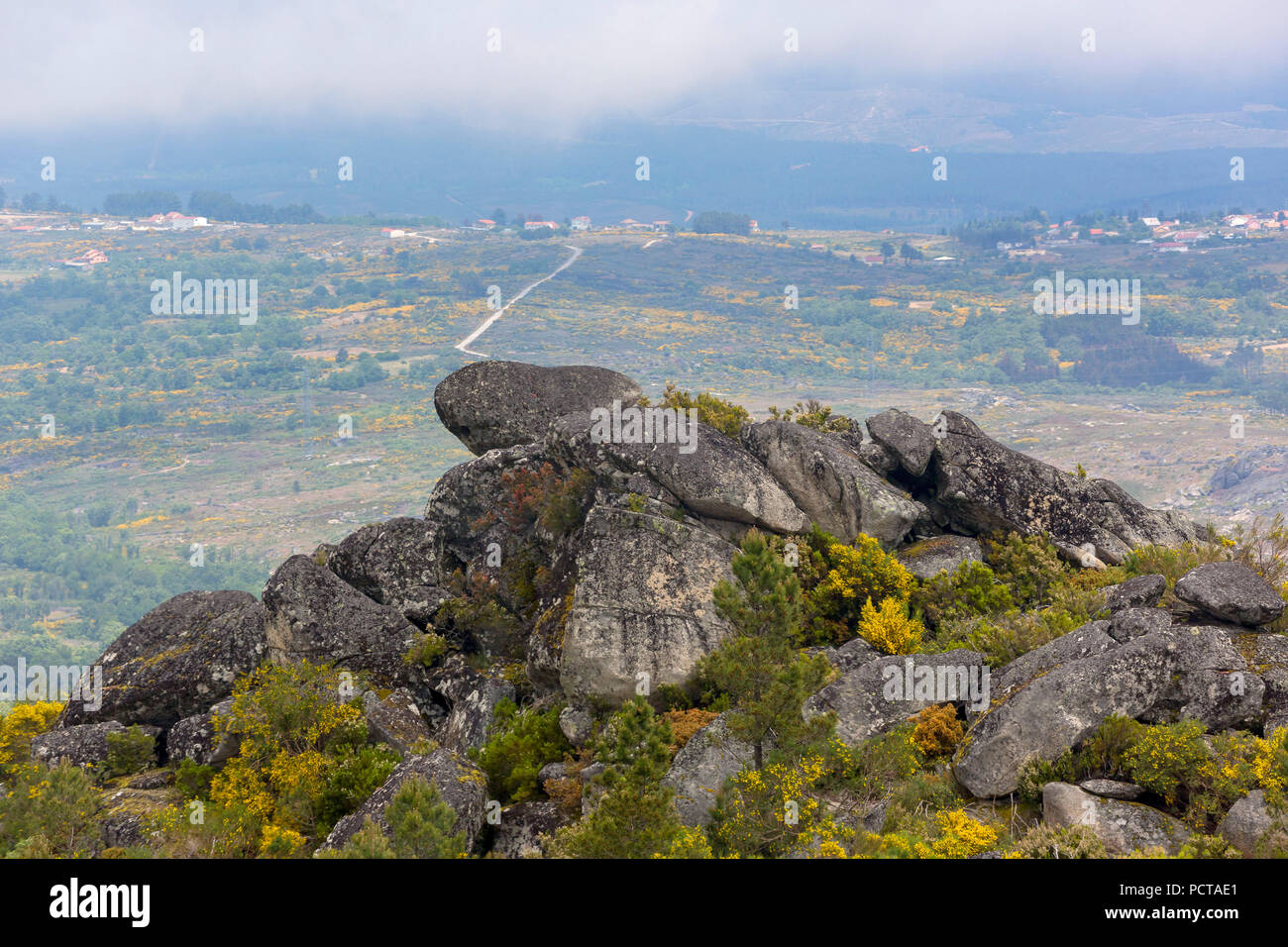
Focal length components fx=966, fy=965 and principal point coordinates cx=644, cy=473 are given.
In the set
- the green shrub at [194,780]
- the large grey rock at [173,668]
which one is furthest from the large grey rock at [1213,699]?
the large grey rock at [173,668]

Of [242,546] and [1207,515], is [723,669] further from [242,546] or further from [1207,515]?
[242,546]

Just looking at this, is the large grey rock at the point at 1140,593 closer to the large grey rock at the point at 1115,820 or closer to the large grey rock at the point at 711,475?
the large grey rock at the point at 1115,820

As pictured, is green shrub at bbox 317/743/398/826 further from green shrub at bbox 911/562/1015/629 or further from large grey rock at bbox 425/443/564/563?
green shrub at bbox 911/562/1015/629

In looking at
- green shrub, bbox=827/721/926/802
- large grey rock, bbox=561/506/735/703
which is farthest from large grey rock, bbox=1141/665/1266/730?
large grey rock, bbox=561/506/735/703

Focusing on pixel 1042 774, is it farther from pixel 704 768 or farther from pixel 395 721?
pixel 395 721

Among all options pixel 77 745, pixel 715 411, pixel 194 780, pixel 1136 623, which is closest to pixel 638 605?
pixel 1136 623
